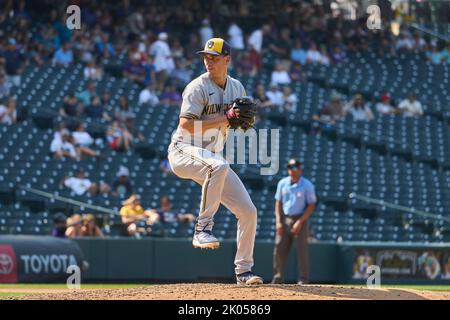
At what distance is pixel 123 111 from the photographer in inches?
885

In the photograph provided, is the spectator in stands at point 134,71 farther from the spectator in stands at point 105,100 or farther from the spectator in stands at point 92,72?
the spectator in stands at point 105,100

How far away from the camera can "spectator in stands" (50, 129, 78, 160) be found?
20.4 meters

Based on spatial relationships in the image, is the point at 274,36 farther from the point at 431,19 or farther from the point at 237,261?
the point at 237,261

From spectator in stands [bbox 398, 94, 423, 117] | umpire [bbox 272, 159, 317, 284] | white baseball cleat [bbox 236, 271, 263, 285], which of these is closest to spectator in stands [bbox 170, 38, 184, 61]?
spectator in stands [bbox 398, 94, 423, 117]

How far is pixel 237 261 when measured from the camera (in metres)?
9.95

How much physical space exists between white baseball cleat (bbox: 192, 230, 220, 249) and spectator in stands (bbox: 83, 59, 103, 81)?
45.6 feet

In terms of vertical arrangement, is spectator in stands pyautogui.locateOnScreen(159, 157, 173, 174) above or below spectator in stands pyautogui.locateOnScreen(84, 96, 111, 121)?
below

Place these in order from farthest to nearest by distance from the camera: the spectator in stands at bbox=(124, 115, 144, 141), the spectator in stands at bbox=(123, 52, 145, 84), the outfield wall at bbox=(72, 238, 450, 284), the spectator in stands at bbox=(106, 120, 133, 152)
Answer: the spectator in stands at bbox=(123, 52, 145, 84)
the spectator in stands at bbox=(124, 115, 144, 141)
the spectator in stands at bbox=(106, 120, 133, 152)
the outfield wall at bbox=(72, 238, 450, 284)

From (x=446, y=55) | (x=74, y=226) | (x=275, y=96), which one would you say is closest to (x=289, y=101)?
(x=275, y=96)

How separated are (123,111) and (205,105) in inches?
508

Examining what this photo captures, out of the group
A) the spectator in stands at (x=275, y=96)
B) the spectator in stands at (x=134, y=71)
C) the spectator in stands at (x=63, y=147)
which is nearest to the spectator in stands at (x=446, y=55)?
the spectator in stands at (x=275, y=96)

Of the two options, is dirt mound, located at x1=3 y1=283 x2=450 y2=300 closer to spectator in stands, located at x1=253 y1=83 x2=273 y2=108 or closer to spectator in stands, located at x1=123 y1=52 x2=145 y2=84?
spectator in stands, located at x1=123 y1=52 x2=145 y2=84
